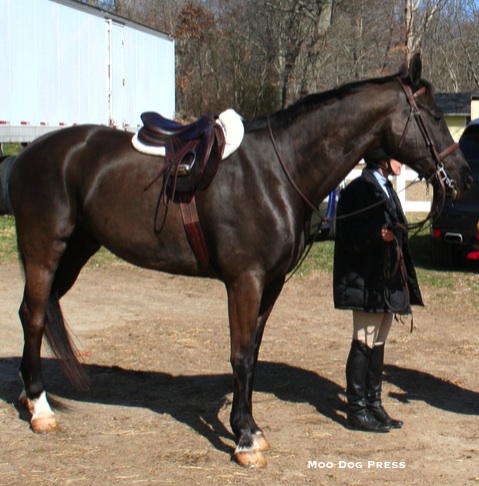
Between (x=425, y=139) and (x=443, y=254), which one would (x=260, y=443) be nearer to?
(x=425, y=139)

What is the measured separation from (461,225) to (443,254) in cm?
77

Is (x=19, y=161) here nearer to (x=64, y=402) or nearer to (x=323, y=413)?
(x=64, y=402)

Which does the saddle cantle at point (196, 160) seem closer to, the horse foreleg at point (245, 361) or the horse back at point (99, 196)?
the horse back at point (99, 196)

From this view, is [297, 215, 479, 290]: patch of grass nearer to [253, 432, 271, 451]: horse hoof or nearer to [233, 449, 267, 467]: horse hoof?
[253, 432, 271, 451]: horse hoof

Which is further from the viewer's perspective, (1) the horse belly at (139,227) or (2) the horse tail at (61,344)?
(2) the horse tail at (61,344)

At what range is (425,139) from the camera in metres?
4.32

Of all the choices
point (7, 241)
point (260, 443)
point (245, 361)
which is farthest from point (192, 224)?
point (7, 241)

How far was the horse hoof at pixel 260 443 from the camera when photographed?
14.5 feet

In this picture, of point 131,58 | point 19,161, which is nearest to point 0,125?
A: point 131,58

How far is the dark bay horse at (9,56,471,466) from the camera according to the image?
4375 millimetres

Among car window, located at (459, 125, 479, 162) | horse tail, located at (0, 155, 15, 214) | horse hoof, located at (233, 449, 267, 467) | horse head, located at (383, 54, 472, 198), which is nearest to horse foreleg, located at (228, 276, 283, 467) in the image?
horse hoof, located at (233, 449, 267, 467)

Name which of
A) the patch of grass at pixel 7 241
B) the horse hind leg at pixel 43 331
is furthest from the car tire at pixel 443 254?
the horse hind leg at pixel 43 331

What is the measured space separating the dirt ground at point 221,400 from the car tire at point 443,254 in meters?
1.85

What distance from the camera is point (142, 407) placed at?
533 cm
